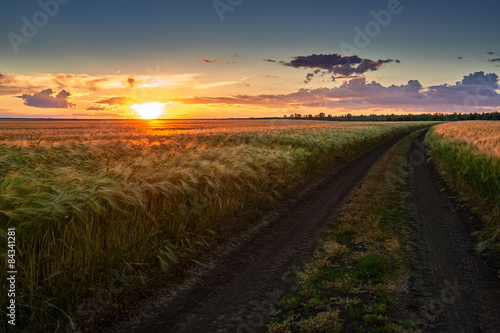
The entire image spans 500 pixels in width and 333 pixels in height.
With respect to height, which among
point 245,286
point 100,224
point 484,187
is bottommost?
point 245,286

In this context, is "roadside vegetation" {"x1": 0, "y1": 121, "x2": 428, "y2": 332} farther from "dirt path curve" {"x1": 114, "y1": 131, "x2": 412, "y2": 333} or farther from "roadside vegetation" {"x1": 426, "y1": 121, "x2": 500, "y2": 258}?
"roadside vegetation" {"x1": 426, "y1": 121, "x2": 500, "y2": 258}

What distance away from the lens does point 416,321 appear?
4250 millimetres

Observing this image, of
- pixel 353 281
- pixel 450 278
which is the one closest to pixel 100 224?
pixel 353 281

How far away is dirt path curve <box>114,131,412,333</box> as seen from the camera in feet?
14.0

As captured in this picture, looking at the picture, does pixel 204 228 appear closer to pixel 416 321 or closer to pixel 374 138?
pixel 416 321

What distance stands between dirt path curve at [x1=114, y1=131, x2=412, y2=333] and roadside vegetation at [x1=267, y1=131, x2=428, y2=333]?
291 mm

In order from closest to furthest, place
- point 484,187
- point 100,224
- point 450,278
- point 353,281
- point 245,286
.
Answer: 1. point 100,224
2. point 245,286
3. point 353,281
4. point 450,278
5. point 484,187

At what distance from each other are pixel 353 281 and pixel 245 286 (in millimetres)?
1836

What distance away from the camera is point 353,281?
212 inches

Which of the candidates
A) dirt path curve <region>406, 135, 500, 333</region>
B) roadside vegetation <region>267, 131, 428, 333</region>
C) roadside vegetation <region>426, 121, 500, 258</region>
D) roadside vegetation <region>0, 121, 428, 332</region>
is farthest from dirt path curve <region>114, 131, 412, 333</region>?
roadside vegetation <region>426, 121, 500, 258</region>

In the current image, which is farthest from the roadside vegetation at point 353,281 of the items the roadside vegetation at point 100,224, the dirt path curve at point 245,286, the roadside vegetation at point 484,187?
the roadside vegetation at point 484,187

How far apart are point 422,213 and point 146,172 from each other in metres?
8.05

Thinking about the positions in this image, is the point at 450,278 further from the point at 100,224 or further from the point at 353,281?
the point at 100,224

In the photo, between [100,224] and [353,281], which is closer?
[100,224]
